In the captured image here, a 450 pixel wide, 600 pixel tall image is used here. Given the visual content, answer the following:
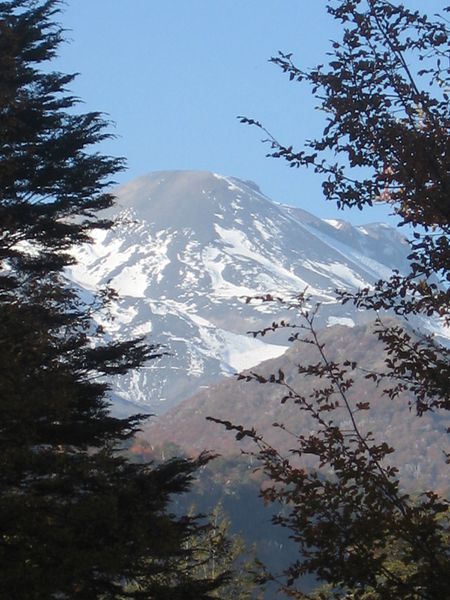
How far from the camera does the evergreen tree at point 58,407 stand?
1015 cm

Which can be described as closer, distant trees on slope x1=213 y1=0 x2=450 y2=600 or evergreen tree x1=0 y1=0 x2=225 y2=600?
distant trees on slope x1=213 y1=0 x2=450 y2=600

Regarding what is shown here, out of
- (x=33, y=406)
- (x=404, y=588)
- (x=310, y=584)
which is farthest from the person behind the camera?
(x=310, y=584)

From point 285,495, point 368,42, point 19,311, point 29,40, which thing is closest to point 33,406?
point 19,311

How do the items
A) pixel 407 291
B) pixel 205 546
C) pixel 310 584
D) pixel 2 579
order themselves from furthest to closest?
pixel 310 584
pixel 205 546
pixel 2 579
pixel 407 291

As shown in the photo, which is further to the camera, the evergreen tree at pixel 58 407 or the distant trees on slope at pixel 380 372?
the evergreen tree at pixel 58 407

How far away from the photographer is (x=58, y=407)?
1035 cm

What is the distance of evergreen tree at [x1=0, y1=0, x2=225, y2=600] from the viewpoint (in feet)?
33.3

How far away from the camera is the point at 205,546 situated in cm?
1565

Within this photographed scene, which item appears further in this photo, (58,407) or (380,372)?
(58,407)

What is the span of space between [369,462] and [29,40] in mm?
12912

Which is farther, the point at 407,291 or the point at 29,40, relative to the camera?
the point at 29,40

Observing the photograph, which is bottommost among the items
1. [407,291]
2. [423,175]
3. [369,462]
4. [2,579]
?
[2,579]

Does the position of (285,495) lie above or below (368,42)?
below

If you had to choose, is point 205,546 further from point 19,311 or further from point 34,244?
point 34,244
